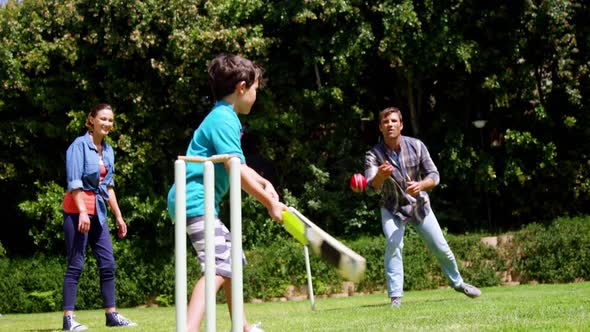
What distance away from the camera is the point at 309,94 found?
14367 mm

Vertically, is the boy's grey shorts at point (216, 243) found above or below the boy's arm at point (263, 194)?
below

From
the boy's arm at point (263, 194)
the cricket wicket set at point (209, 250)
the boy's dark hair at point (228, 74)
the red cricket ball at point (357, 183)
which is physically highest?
the boy's dark hair at point (228, 74)

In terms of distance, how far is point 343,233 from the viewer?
14.9m

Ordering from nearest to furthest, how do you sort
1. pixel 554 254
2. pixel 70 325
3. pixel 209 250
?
pixel 209 250 → pixel 70 325 → pixel 554 254

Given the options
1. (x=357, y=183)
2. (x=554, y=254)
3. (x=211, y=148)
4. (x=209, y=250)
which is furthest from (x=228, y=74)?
(x=554, y=254)

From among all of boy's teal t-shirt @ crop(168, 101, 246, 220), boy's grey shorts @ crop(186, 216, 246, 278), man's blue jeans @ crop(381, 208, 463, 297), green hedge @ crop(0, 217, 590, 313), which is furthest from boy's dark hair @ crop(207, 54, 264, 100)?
green hedge @ crop(0, 217, 590, 313)

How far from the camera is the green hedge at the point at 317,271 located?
42.3 ft

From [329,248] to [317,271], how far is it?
9.92 metres

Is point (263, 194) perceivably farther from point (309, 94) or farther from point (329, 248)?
point (309, 94)

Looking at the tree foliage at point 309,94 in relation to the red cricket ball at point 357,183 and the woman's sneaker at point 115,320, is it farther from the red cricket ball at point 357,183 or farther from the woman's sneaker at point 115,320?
the woman's sneaker at point 115,320

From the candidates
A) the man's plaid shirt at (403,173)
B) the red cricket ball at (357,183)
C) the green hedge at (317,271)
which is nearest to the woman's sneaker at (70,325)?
the man's plaid shirt at (403,173)

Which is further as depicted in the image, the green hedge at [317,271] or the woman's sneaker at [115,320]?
the green hedge at [317,271]

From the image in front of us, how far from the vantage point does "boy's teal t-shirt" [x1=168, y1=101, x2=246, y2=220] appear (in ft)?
13.5

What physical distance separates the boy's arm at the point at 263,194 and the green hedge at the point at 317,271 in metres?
→ 8.94
